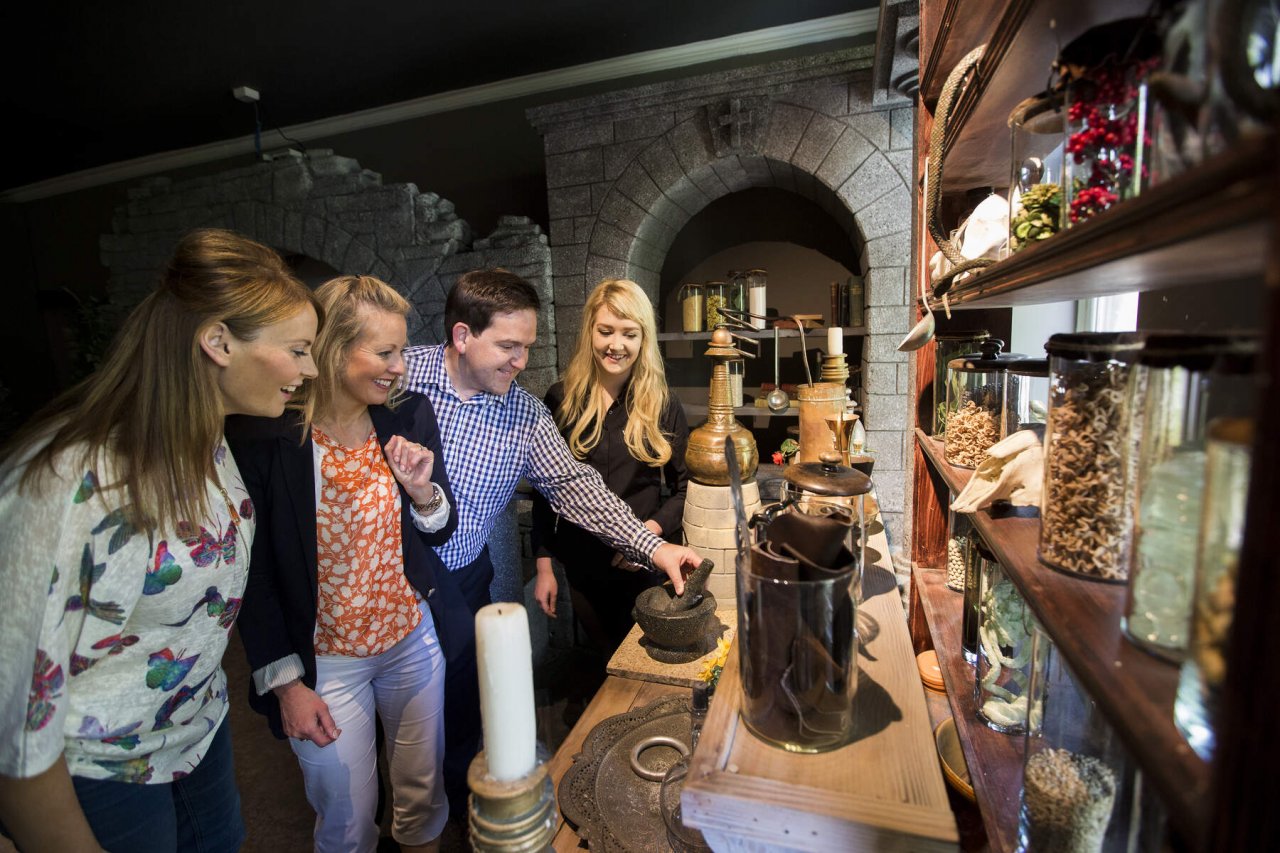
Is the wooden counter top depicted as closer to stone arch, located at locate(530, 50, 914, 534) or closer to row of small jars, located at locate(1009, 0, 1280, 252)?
row of small jars, located at locate(1009, 0, 1280, 252)

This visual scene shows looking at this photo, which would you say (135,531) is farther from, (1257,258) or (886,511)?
(886,511)

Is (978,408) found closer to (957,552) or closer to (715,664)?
(957,552)

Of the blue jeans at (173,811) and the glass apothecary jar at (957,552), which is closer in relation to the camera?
the blue jeans at (173,811)

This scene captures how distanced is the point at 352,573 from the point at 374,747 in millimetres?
516

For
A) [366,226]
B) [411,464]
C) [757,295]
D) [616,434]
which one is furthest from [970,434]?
[366,226]

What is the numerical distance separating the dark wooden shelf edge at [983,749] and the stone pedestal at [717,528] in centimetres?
48

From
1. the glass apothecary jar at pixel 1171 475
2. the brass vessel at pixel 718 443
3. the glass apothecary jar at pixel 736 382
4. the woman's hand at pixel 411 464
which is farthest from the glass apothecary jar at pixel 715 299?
the glass apothecary jar at pixel 1171 475

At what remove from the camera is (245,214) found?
418cm

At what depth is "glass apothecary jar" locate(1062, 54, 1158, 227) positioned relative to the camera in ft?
1.70

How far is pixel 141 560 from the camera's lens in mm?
990

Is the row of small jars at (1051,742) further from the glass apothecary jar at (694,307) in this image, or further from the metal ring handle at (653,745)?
the glass apothecary jar at (694,307)

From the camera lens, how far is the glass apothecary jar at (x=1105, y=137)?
1.70 feet

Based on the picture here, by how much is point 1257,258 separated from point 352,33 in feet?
13.8

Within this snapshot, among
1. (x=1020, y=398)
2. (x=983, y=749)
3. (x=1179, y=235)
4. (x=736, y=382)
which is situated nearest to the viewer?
(x=1179, y=235)
